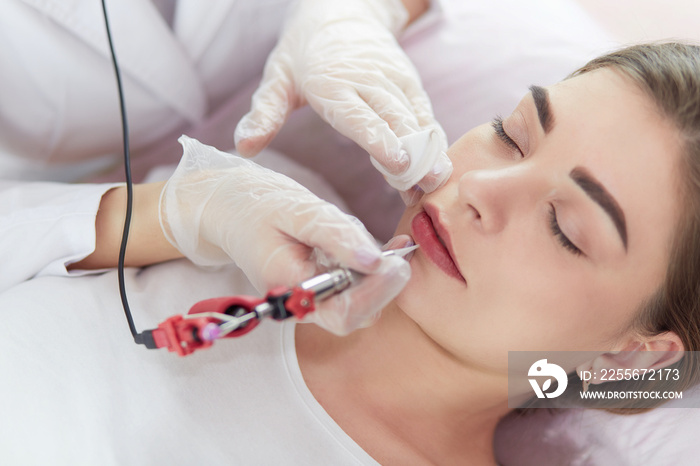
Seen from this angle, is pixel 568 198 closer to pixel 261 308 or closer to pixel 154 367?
pixel 261 308

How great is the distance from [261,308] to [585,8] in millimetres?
1695

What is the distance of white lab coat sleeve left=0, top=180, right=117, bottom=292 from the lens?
1.17 meters

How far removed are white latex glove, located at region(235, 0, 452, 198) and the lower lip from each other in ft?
0.24

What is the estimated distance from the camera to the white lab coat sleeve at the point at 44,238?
1170mm

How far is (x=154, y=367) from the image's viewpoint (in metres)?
1.09

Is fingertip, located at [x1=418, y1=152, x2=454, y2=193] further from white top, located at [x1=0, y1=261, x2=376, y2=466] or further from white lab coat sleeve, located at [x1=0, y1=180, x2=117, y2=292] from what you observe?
white lab coat sleeve, located at [x1=0, y1=180, x2=117, y2=292]

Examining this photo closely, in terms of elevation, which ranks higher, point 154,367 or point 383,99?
point 383,99

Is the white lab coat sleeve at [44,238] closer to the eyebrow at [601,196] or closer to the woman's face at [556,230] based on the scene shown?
the woman's face at [556,230]

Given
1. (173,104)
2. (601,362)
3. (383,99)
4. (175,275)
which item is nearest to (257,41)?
(173,104)

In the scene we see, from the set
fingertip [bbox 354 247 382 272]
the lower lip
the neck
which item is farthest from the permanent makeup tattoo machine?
the neck

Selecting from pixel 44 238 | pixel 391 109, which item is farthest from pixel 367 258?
pixel 44 238

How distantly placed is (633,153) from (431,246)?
37 cm

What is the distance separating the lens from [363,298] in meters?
0.87

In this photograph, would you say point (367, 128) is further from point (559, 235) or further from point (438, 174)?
point (559, 235)
